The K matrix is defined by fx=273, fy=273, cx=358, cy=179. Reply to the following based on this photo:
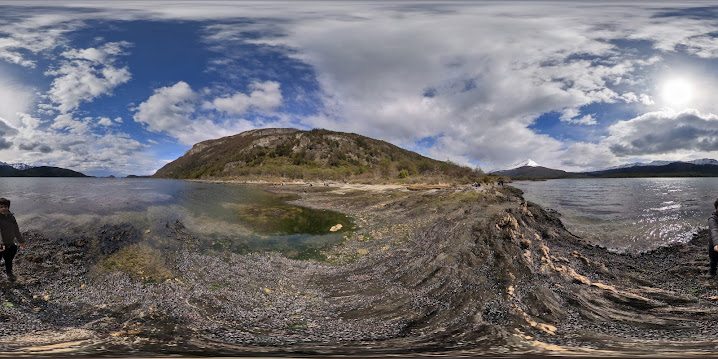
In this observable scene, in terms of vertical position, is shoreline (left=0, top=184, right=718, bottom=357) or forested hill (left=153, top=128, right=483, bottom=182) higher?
forested hill (left=153, top=128, right=483, bottom=182)

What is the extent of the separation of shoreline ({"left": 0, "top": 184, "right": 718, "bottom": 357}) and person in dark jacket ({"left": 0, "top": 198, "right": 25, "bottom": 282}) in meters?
0.65

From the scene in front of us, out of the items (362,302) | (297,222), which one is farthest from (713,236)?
(297,222)

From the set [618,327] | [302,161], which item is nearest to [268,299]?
[618,327]

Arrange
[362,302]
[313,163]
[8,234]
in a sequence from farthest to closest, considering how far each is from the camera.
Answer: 1. [313,163]
2. [8,234]
3. [362,302]

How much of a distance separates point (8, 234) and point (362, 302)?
10.9m

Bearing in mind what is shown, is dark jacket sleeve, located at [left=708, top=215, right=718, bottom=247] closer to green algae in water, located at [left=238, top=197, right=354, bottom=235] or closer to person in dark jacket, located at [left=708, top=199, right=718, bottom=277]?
person in dark jacket, located at [left=708, top=199, right=718, bottom=277]

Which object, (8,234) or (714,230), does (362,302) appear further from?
(8,234)

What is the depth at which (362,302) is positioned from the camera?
7938 millimetres

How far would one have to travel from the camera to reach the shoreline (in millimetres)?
5055

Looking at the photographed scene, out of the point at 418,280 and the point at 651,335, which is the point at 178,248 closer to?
the point at 418,280

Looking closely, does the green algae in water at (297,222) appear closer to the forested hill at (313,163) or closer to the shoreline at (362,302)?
the shoreline at (362,302)

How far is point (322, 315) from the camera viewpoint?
23.4 ft

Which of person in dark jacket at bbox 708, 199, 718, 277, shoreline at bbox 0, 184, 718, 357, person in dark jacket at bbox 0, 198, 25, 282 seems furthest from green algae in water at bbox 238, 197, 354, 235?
person in dark jacket at bbox 708, 199, 718, 277

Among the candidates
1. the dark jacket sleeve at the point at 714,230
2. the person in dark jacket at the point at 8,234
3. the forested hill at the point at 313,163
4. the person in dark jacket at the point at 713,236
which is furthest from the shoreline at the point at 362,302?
the forested hill at the point at 313,163
